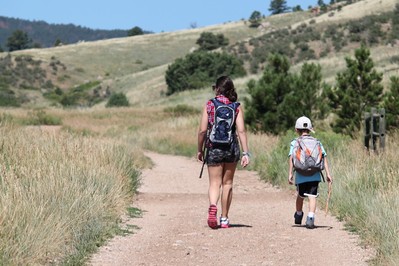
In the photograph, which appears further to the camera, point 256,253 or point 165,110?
point 165,110

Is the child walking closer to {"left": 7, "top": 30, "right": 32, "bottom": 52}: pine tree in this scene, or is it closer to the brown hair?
the brown hair

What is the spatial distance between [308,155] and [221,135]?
1.16m

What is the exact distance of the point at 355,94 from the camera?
86.1 feet

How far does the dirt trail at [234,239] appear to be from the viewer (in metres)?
7.79

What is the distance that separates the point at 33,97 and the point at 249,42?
25248mm

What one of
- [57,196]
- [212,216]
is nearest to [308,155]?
[212,216]

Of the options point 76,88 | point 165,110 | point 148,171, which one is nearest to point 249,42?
point 76,88

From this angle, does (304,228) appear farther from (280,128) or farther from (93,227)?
(280,128)

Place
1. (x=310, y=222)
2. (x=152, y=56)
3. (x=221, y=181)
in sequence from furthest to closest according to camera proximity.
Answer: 1. (x=152, y=56)
2. (x=221, y=181)
3. (x=310, y=222)

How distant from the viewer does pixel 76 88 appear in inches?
3895

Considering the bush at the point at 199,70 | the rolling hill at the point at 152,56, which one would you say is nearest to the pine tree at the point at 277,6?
the rolling hill at the point at 152,56

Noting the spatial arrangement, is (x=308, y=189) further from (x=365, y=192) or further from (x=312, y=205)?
(x=365, y=192)

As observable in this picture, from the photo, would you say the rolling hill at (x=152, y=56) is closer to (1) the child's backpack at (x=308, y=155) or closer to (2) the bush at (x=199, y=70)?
(2) the bush at (x=199, y=70)

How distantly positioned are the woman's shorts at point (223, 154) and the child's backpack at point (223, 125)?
0.10 meters
